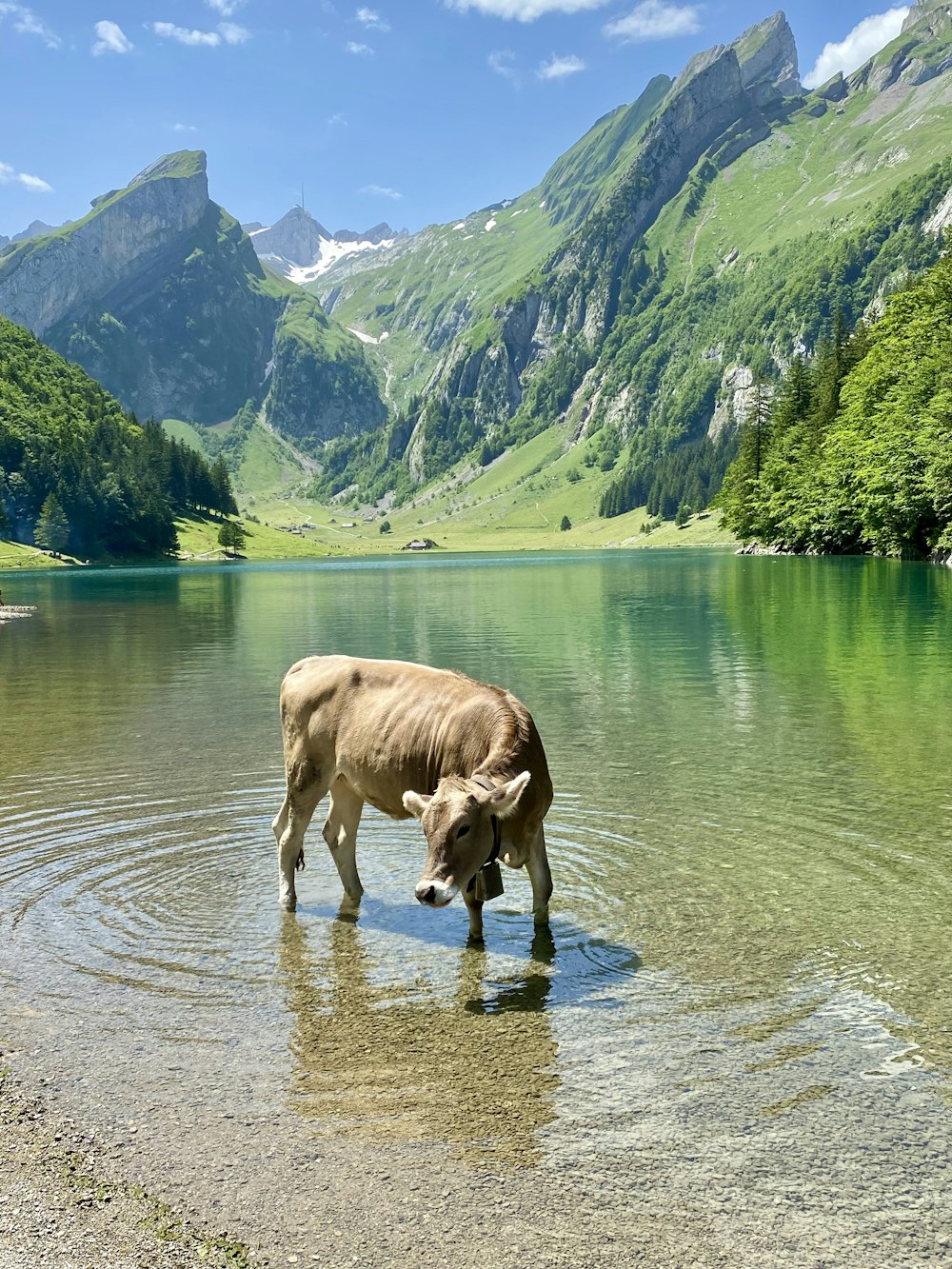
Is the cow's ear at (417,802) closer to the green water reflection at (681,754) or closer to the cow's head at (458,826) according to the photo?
the cow's head at (458,826)

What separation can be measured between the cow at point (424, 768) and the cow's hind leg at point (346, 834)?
2cm

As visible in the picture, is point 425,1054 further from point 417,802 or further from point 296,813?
point 296,813

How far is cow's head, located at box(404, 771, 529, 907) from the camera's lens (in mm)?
10352

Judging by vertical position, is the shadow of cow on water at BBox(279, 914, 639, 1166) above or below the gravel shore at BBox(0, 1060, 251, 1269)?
below

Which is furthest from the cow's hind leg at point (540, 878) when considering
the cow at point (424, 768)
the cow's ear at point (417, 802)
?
the cow's ear at point (417, 802)

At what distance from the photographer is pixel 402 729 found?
1266 cm

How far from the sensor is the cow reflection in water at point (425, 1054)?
8.06m

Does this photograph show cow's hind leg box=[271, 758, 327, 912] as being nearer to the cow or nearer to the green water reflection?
the cow

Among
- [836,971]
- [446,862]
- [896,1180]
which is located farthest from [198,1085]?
[836,971]

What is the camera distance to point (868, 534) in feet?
395

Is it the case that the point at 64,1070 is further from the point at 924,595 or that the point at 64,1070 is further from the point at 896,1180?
the point at 924,595

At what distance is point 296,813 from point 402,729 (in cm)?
223

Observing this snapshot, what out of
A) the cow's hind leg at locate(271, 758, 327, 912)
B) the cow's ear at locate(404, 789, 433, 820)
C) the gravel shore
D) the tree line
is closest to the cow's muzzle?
the cow's ear at locate(404, 789, 433, 820)

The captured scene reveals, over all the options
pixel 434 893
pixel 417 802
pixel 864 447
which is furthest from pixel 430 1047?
pixel 864 447
